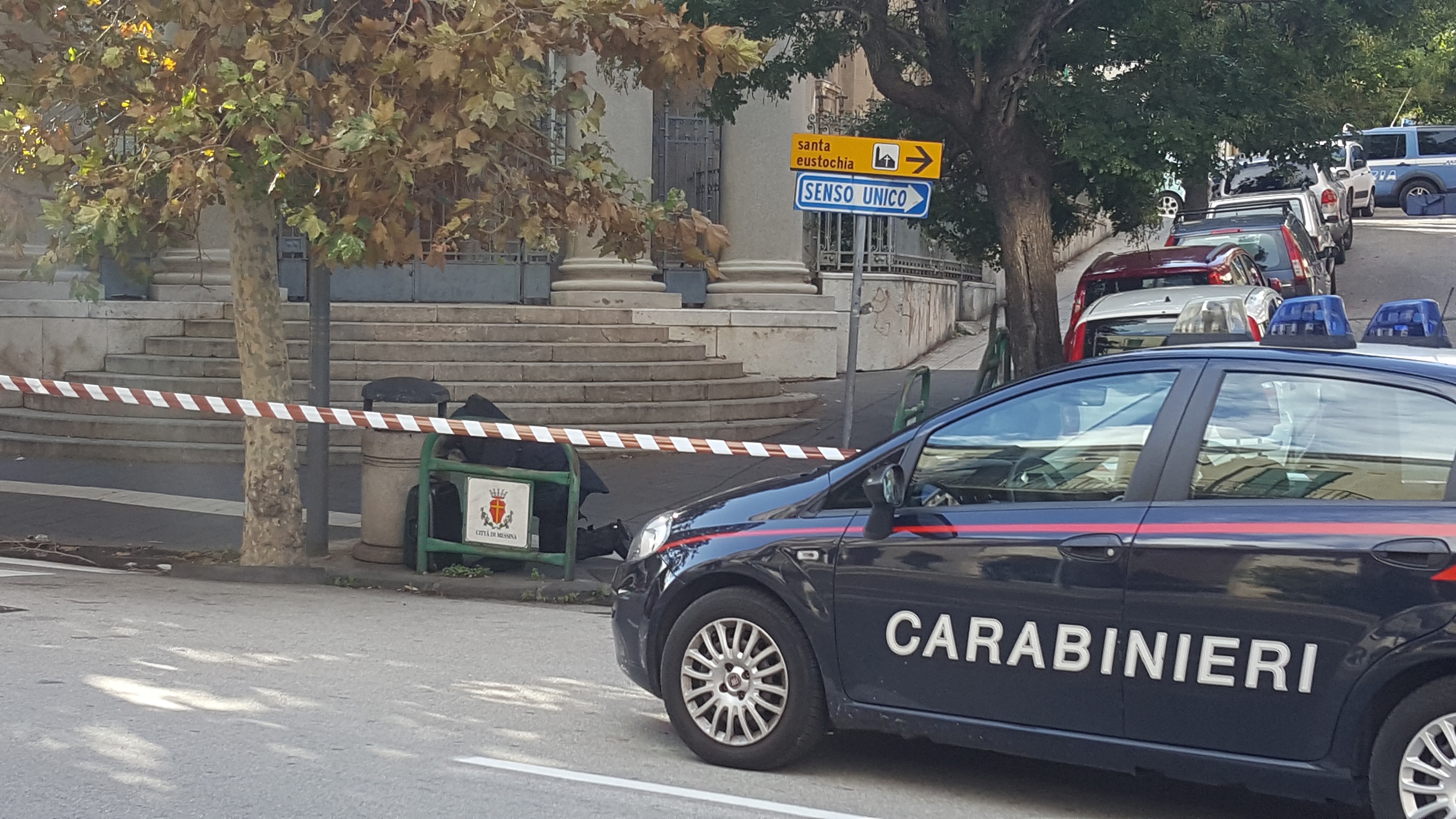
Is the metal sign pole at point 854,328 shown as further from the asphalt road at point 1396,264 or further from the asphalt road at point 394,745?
the asphalt road at point 1396,264

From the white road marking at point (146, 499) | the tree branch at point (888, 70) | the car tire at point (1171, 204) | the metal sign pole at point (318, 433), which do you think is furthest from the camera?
the car tire at point (1171, 204)

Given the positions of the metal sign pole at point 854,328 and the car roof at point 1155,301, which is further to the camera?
the car roof at point 1155,301

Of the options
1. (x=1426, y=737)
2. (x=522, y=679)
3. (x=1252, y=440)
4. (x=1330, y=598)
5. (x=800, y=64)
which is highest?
(x=800, y=64)

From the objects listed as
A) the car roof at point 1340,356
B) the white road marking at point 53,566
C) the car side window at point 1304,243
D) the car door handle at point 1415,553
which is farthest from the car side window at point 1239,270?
the car door handle at point 1415,553

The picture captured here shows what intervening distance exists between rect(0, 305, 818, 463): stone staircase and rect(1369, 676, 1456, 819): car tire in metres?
11.4

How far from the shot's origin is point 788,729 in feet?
18.0

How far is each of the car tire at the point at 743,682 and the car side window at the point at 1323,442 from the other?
60.1 inches

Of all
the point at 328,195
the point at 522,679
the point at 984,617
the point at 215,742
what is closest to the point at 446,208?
the point at 328,195

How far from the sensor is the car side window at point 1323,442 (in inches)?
181

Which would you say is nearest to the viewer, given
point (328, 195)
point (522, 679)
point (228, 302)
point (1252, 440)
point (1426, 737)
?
point (1426, 737)

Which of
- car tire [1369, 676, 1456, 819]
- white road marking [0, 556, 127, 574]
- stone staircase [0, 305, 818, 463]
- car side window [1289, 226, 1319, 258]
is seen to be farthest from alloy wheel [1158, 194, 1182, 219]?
car tire [1369, 676, 1456, 819]

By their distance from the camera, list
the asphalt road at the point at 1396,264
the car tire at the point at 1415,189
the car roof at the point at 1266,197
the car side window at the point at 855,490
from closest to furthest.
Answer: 1. the car side window at the point at 855,490
2. the car roof at the point at 1266,197
3. the asphalt road at the point at 1396,264
4. the car tire at the point at 1415,189

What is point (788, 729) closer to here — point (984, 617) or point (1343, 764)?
point (984, 617)

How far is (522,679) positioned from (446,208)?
14.3 feet
